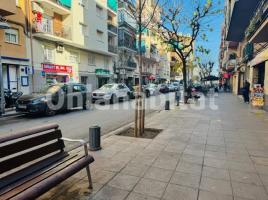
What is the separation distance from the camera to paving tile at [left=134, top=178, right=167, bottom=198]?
10.3ft

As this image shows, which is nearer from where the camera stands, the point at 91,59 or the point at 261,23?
the point at 261,23

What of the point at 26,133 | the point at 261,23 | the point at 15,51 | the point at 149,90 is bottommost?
the point at 26,133

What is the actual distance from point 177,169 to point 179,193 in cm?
A: 85

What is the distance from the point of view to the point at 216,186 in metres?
3.38

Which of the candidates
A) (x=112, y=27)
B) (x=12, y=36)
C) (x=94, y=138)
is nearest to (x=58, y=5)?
(x=12, y=36)

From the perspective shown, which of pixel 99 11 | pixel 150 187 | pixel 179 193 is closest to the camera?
pixel 179 193

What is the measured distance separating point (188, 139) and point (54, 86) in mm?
8466

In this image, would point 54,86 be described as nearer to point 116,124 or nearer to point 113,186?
point 116,124

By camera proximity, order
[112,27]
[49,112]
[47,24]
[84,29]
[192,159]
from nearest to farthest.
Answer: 1. [192,159]
2. [49,112]
3. [47,24]
4. [84,29]
5. [112,27]

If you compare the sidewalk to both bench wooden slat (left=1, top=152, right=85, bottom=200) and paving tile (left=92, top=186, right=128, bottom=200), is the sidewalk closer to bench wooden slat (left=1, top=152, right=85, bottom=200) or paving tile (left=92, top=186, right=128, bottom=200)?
paving tile (left=92, top=186, right=128, bottom=200)

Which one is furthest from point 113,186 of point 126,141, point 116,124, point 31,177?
point 116,124

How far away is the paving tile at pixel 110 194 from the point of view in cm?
301

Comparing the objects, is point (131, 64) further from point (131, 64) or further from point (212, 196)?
point (212, 196)

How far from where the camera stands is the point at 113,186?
334 cm
